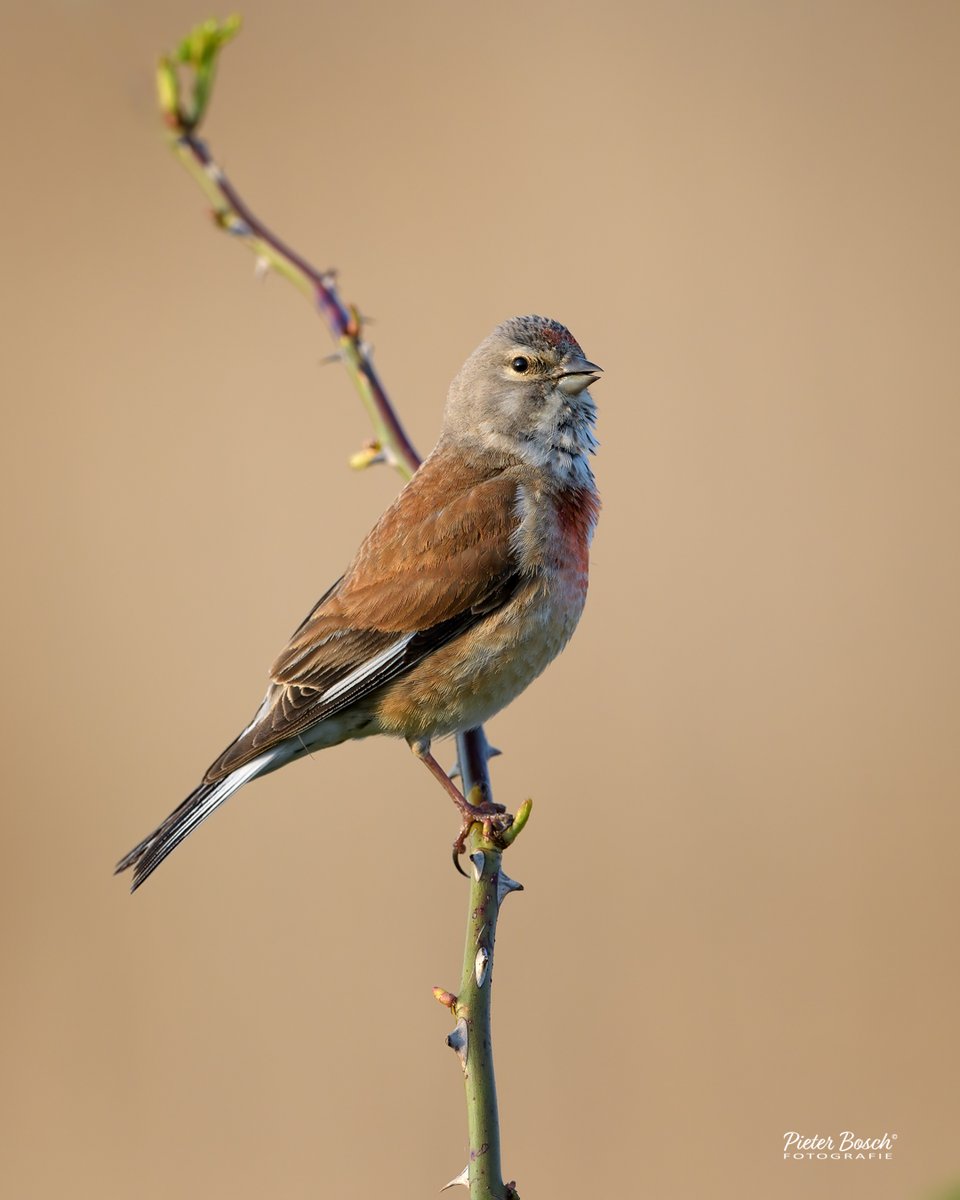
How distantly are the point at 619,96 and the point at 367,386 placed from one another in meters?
4.75

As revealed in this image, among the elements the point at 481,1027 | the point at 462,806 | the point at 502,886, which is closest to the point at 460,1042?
the point at 481,1027

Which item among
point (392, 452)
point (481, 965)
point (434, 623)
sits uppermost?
point (392, 452)

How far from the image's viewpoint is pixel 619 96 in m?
7.23

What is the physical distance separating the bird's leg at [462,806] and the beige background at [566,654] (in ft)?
6.33

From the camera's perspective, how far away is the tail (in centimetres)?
310

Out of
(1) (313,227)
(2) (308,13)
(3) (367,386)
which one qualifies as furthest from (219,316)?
(3) (367,386)

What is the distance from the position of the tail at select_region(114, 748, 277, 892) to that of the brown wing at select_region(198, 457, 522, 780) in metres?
0.13

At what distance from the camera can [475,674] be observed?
3455 mm

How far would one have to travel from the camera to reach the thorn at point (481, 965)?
7.93 ft

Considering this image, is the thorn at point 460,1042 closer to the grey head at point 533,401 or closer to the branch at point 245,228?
the branch at point 245,228

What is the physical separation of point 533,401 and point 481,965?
184 centimetres

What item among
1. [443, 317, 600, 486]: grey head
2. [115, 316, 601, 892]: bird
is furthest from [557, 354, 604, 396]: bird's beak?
[115, 316, 601, 892]: bird

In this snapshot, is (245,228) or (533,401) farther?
(533,401)

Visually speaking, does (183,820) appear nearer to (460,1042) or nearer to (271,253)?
(460,1042)
